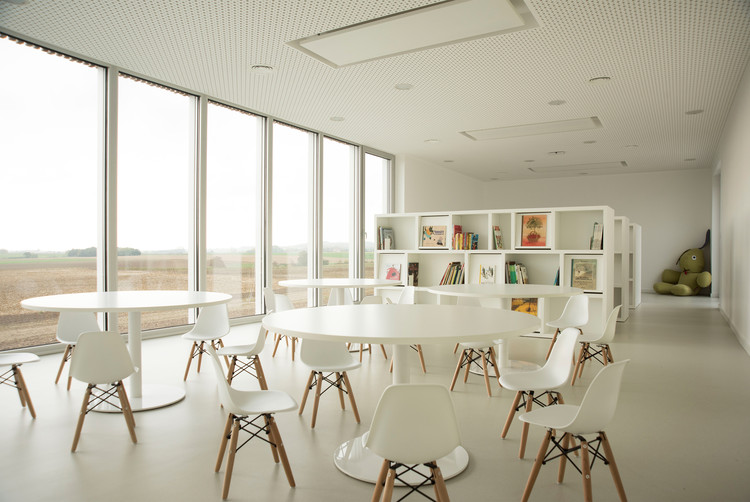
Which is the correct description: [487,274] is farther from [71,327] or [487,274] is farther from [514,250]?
[71,327]

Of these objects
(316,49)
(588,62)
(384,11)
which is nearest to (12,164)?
(316,49)

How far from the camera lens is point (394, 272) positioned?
27.2 feet

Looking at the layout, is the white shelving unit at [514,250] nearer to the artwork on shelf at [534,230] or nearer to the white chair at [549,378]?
the artwork on shelf at [534,230]

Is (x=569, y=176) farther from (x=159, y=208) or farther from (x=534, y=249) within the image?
(x=159, y=208)

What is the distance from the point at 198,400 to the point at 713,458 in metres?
3.49

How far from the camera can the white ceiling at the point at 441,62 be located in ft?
14.2

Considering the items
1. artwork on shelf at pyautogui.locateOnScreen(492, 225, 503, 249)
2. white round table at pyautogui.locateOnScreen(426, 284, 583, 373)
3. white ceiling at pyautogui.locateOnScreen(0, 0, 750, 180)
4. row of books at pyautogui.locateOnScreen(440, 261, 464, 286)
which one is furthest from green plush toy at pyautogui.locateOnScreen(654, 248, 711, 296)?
white round table at pyautogui.locateOnScreen(426, 284, 583, 373)

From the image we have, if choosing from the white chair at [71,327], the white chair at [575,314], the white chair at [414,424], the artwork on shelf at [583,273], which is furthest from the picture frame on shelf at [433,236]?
the white chair at [414,424]

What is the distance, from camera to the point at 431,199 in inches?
476

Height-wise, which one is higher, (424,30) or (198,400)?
(424,30)

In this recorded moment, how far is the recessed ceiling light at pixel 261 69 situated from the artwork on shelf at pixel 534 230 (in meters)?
3.90

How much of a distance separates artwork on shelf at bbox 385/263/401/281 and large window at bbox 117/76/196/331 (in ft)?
9.99

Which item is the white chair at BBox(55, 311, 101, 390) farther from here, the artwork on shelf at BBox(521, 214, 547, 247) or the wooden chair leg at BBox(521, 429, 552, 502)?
the artwork on shelf at BBox(521, 214, 547, 247)

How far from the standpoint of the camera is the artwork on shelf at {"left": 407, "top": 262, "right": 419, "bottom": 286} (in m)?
8.10
